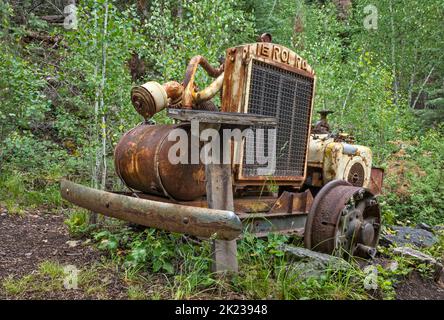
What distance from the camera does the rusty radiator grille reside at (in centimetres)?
396

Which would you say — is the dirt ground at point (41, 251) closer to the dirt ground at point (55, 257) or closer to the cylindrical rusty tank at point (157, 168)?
the dirt ground at point (55, 257)

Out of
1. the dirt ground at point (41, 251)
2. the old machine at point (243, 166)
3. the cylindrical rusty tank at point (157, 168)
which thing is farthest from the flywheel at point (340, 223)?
the dirt ground at point (41, 251)

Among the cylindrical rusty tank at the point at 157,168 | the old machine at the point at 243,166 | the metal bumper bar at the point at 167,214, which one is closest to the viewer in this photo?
the metal bumper bar at the point at 167,214

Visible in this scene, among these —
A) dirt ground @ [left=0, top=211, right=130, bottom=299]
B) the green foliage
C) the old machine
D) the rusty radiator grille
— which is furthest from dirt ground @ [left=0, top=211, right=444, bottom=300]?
the green foliage

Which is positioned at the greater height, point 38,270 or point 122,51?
point 122,51

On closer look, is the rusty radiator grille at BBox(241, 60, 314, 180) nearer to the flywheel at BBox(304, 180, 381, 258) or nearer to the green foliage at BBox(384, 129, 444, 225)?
the flywheel at BBox(304, 180, 381, 258)

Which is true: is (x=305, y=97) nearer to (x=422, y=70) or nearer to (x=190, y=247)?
(x=190, y=247)

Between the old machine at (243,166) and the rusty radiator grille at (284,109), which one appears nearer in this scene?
the old machine at (243,166)

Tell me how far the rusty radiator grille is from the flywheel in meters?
0.53

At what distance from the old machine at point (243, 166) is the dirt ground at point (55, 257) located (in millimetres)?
511

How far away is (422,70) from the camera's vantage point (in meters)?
15.8

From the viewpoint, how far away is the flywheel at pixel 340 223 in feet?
12.8
